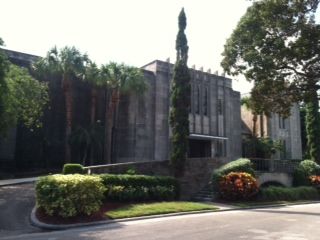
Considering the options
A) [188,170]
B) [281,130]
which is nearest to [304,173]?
[188,170]

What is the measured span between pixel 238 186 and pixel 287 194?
5.03m

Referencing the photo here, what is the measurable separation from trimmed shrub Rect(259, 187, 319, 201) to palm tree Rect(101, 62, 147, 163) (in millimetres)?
13405

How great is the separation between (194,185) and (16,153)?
1470 cm

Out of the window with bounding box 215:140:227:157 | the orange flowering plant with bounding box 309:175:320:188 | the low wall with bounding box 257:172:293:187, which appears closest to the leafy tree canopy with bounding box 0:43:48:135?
the low wall with bounding box 257:172:293:187

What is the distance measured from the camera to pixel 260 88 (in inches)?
711

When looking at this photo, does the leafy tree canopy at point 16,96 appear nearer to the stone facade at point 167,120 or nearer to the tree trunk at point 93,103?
the tree trunk at point 93,103

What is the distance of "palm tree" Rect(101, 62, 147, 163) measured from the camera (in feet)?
114

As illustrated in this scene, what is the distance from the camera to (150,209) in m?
19.2

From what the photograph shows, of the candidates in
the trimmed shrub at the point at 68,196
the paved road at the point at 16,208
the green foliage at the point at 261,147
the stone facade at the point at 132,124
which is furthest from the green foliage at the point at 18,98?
the green foliage at the point at 261,147

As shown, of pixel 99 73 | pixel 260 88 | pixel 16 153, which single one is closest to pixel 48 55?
pixel 99 73

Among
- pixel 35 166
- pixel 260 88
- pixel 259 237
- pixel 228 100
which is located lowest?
pixel 259 237

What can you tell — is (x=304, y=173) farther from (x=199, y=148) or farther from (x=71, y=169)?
(x=71, y=169)

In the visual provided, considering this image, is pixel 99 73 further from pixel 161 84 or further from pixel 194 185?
pixel 194 185

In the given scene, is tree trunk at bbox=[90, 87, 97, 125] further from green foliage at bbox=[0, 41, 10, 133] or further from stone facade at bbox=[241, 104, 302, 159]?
stone facade at bbox=[241, 104, 302, 159]
